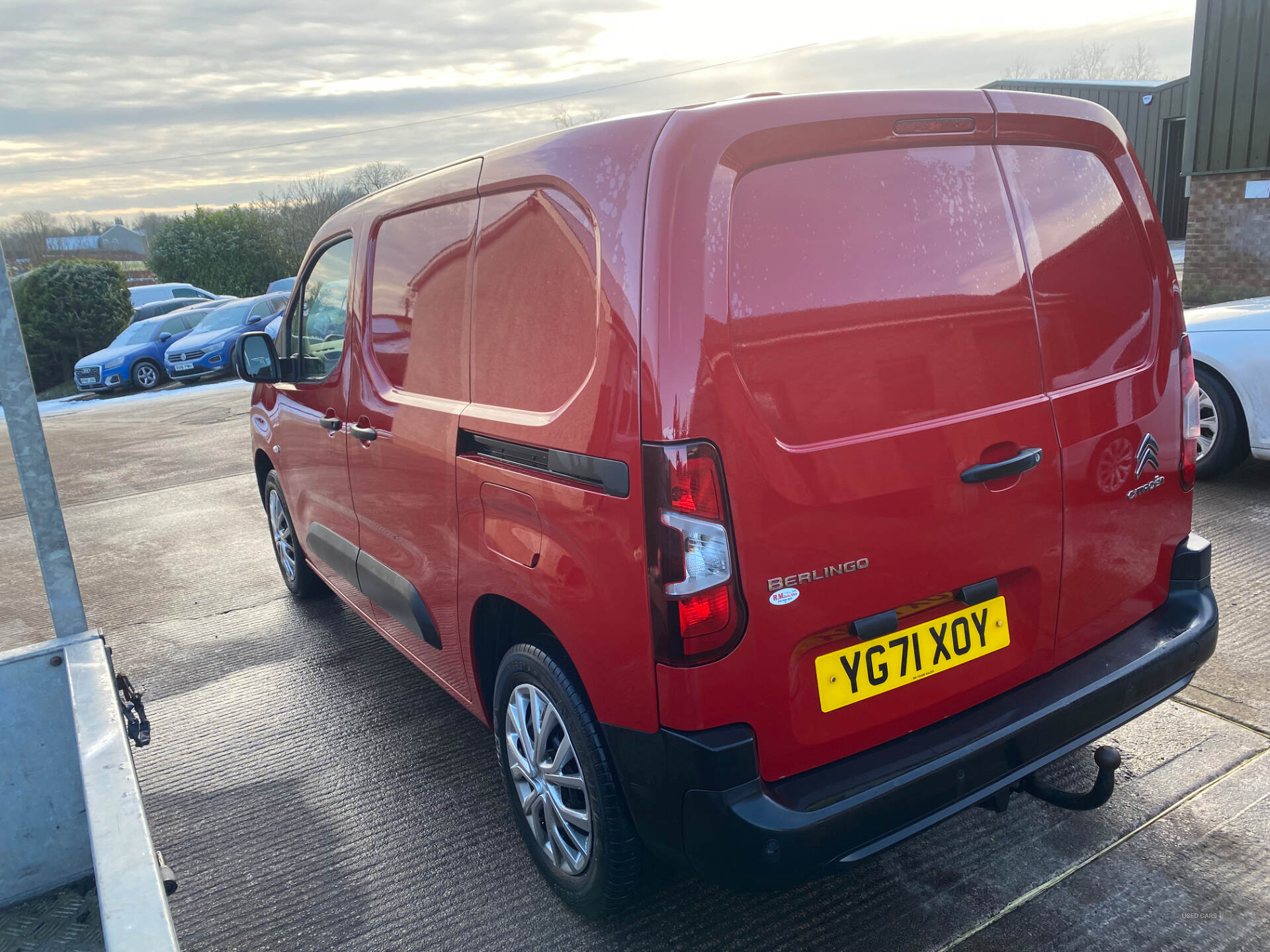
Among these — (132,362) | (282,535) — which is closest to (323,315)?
→ (282,535)

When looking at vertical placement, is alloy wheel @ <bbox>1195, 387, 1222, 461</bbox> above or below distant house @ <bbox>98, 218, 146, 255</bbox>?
below

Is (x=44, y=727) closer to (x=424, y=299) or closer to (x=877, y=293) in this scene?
(x=424, y=299)

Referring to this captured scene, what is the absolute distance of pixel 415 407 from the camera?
2855mm

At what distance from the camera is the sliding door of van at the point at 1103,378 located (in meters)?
2.26

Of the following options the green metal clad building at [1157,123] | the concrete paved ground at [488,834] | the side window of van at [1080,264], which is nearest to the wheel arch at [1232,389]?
the concrete paved ground at [488,834]

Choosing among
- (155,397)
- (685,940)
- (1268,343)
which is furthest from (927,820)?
(155,397)

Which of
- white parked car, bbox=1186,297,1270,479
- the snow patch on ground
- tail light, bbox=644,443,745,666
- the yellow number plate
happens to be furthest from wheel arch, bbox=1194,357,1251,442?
the snow patch on ground

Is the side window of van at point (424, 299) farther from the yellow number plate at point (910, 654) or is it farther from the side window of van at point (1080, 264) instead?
the side window of van at point (1080, 264)

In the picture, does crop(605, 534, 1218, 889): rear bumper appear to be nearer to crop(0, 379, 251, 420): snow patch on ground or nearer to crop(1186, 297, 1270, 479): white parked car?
crop(1186, 297, 1270, 479): white parked car

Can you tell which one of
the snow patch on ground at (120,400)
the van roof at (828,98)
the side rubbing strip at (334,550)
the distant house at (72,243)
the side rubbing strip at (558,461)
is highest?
the distant house at (72,243)

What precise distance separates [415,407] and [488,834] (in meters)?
1.32

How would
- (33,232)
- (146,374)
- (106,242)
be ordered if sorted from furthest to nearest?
(106,242)
(33,232)
(146,374)

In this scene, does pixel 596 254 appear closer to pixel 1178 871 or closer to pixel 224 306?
pixel 1178 871

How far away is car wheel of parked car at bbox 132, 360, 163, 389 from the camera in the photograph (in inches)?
699
